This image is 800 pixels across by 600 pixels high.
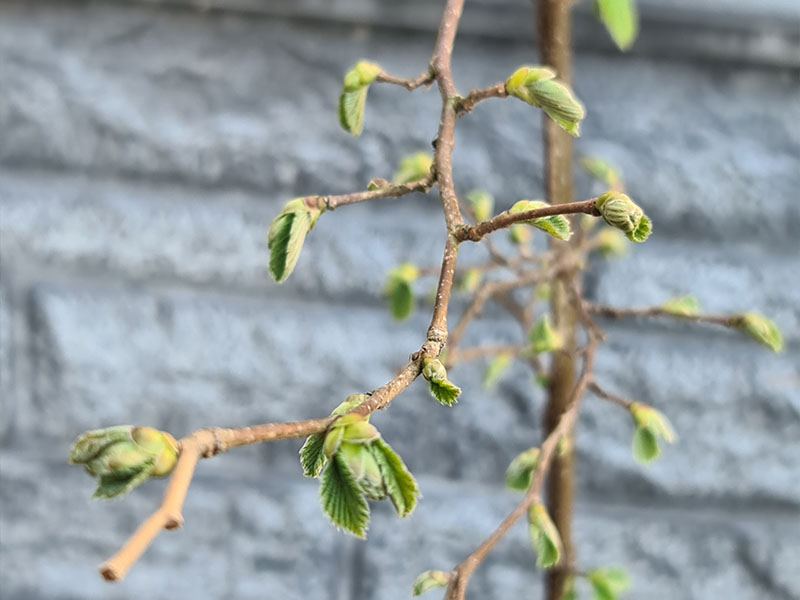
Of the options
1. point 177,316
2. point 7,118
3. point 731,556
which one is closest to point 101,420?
point 177,316

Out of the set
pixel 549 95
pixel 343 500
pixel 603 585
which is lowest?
pixel 603 585

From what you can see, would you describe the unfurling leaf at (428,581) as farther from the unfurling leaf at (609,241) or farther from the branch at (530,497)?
the unfurling leaf at (609,241)

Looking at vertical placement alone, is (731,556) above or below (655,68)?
below

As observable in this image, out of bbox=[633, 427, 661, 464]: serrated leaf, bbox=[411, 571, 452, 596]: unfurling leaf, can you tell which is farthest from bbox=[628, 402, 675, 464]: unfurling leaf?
bbox=[411, 571, 452, 596]: unfurling leaf

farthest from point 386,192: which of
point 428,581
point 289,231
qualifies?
point 428,581

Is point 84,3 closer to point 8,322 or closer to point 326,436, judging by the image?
point 8,322

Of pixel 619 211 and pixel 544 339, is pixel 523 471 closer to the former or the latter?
pixel 544 339

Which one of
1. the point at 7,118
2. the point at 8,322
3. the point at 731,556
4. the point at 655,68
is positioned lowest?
the point at 731,556
